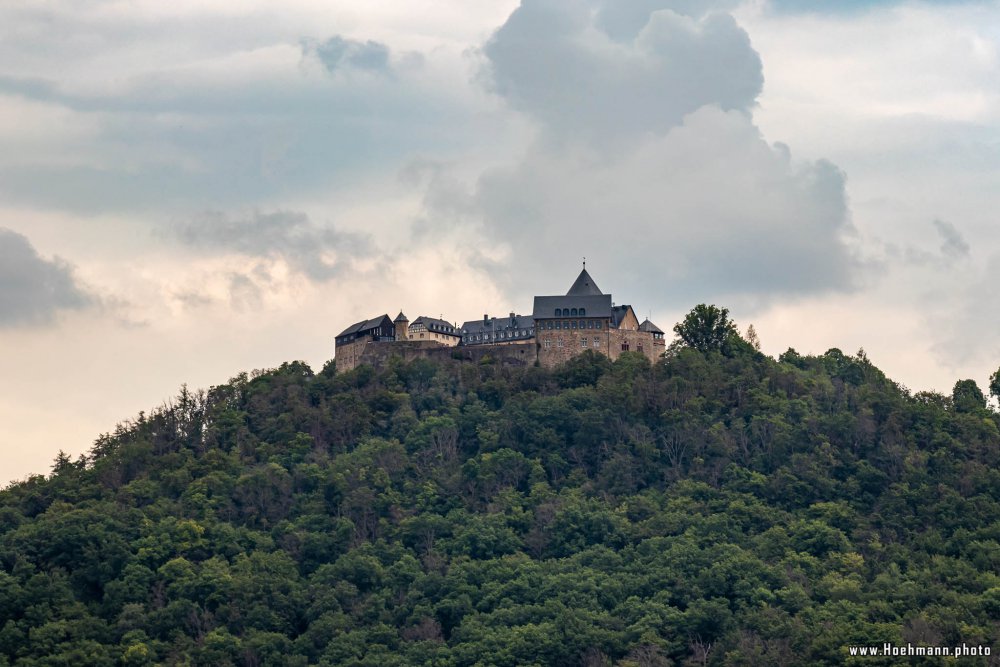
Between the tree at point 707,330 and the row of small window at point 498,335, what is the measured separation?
9683 mm

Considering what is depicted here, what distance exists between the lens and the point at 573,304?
4737 inches

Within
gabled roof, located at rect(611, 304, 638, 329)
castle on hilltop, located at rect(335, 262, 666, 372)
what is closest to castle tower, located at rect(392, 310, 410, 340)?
castle on hilltop, located at rect(335, 262, 666, 372)

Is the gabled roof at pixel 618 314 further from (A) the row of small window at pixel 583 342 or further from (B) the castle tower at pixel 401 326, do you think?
(B) the castle tower at pixel 401 326

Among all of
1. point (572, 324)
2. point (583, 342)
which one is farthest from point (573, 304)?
point (583, 342)

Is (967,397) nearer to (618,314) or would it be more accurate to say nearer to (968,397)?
(968,397)

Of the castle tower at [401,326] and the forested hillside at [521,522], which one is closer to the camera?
the forested hillside at [521,522]

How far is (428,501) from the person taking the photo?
108688mm

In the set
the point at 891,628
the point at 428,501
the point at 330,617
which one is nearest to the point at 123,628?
the point at 330,617

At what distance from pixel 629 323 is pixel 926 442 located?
68.1 ft

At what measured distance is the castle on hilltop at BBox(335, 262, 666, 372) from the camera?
11994cm

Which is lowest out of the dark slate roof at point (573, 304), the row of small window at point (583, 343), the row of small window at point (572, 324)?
the row of small window at point (583, 343)

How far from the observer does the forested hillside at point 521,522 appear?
9312 centimetres

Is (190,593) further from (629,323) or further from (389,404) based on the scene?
(629,323)

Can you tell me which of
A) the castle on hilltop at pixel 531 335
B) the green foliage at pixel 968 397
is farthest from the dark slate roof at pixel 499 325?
the green foliage at pixel 968 397
